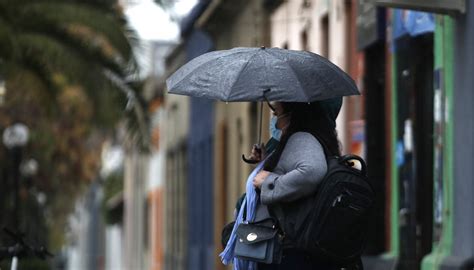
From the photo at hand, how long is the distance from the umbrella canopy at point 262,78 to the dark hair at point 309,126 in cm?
12

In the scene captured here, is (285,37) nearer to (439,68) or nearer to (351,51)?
(351,51)

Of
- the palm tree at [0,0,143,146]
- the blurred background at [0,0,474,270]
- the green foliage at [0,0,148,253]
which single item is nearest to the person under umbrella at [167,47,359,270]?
the blurred background at [0,0,474,270]

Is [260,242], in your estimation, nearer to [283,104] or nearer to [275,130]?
[275,130]

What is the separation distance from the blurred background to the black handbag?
3.62 m

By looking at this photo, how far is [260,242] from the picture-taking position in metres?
7.73

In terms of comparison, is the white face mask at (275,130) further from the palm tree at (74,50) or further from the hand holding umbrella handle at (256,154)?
the palm tree at (74,50)

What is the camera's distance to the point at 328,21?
18719 mm

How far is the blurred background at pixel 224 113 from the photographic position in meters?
12.1

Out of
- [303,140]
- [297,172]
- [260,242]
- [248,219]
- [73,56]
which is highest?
[73,56]

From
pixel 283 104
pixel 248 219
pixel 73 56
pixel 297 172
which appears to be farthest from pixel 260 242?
pixel 73 56

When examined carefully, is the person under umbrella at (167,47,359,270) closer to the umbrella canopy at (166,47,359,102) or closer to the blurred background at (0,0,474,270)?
the umbrella canopy at (166,47,359,102)

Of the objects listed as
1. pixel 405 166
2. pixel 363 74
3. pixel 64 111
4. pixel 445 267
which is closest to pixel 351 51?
pixel 363 74

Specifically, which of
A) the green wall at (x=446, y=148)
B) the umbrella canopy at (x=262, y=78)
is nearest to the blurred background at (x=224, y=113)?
the green wall at (x=446, y=148)

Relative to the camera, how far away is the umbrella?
7.92m
